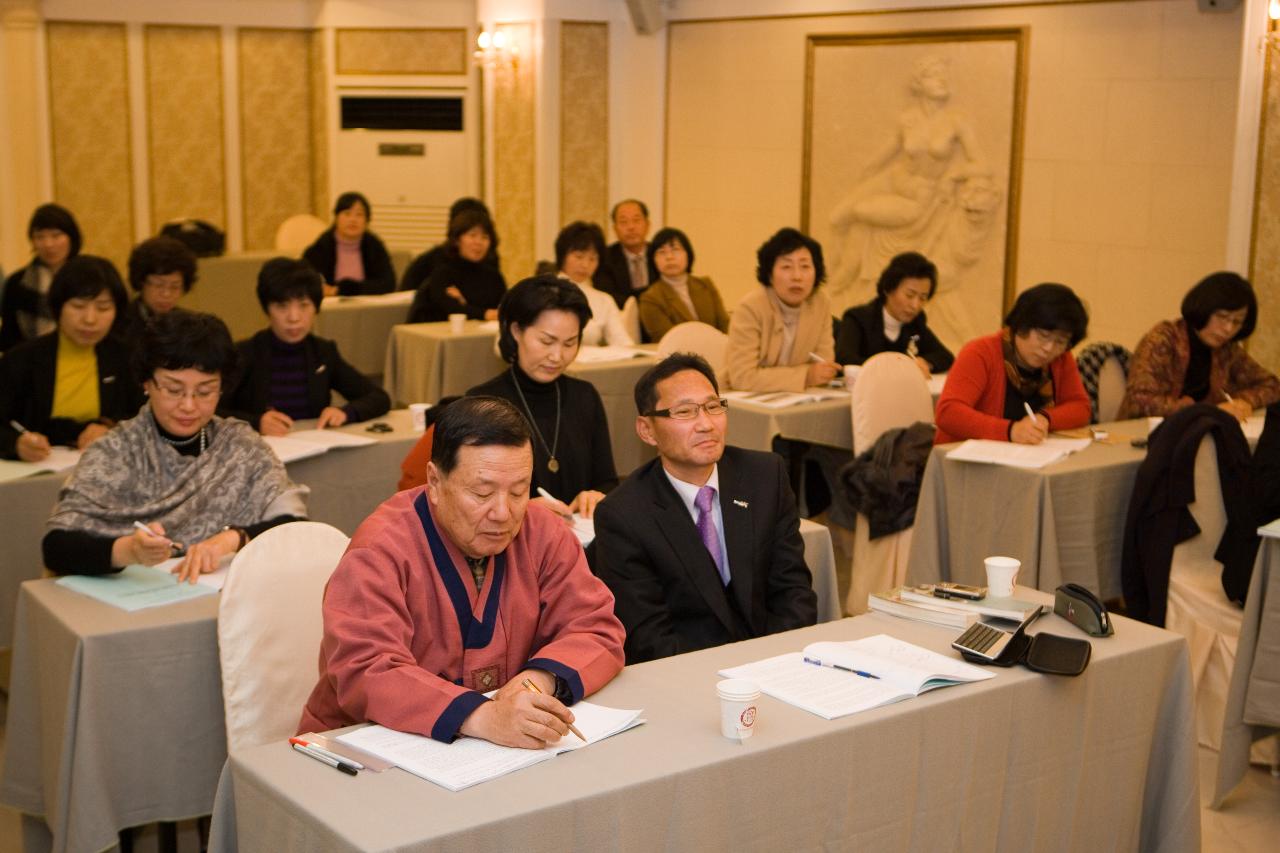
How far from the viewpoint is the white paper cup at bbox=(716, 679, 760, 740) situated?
238cm

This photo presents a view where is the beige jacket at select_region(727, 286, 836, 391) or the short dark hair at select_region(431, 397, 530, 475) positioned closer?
the short dark hair at select_region(431, 397, 530, 475)

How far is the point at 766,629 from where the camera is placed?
3504 millimetres

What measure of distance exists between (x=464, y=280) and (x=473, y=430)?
5.95 m

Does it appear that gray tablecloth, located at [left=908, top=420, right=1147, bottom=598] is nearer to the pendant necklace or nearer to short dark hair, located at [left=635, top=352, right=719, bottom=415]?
the pendant necklace

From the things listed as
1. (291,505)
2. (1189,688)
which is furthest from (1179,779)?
(291,505)

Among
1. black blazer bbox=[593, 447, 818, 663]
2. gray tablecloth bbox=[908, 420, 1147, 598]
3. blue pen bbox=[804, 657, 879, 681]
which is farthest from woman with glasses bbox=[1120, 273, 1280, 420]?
blue pen bbox=[804, 657, 879, 681]

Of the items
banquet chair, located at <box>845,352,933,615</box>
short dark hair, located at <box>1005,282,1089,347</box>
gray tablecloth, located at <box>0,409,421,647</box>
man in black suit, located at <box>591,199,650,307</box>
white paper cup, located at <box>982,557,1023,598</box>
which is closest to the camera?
white paper cup, located at <box>982,557,1023,598</box>

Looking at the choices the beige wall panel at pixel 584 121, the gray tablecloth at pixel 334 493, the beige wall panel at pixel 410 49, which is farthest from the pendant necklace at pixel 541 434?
the beige wall panel at pixel 410 49

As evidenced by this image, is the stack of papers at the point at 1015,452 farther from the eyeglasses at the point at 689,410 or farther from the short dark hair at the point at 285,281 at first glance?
the short dark hair at the point at 285,281

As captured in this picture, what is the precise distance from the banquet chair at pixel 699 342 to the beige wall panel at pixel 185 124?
23.1ft

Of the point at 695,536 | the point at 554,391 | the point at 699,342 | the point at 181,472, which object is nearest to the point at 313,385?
the point at 554,391

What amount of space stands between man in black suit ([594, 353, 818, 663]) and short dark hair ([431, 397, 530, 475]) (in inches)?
29.8

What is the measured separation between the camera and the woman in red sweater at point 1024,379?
5.12 metres

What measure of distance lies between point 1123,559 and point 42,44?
972cm
